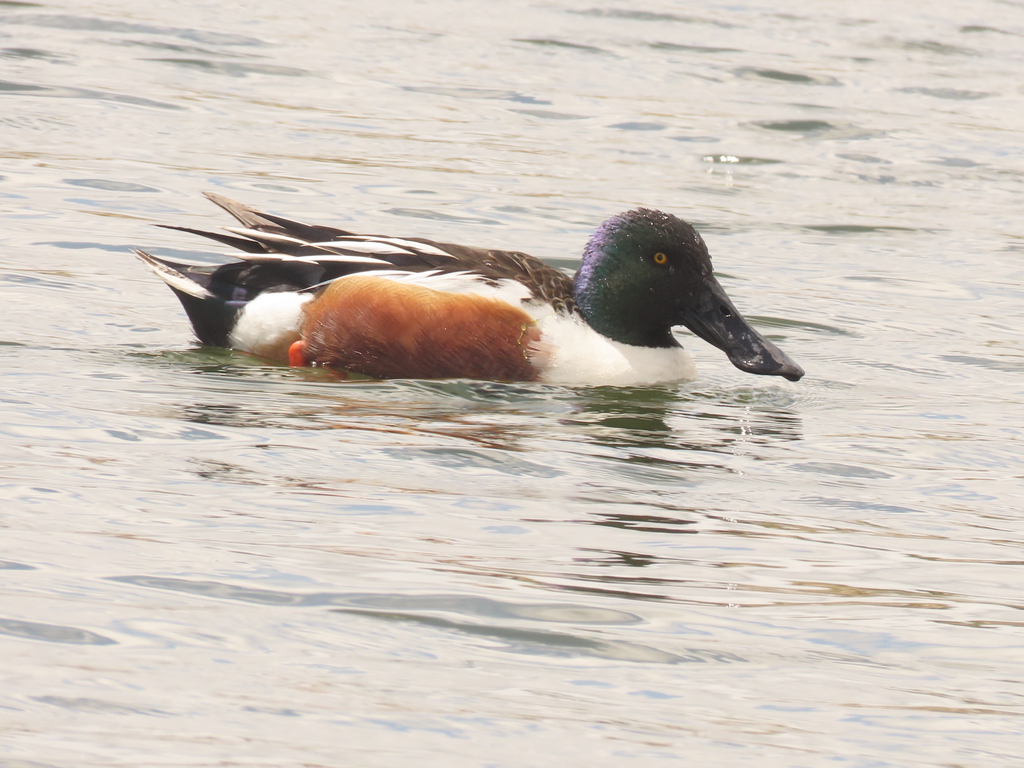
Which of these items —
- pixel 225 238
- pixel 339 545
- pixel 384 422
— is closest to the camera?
pixel 339 545

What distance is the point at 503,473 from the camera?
6.68 meters

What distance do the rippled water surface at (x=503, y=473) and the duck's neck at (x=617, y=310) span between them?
0.39m

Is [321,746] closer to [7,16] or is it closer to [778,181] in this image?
[778,181]

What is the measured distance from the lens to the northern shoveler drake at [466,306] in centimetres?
819

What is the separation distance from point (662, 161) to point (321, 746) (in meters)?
10.7

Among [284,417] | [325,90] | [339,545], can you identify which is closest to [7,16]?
[325,90]

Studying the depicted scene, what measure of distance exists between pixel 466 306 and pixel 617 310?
84cm

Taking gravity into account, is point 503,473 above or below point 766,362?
below

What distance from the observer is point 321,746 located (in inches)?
161

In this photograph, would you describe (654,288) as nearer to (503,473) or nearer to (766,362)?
(766,362)

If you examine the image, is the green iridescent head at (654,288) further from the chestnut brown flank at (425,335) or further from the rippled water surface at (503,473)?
the chestnut brown flank at (425,335)

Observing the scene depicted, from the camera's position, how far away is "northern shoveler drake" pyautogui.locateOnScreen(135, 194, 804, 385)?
8188 millimetres

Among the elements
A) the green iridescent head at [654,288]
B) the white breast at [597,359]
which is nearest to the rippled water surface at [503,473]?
the white breast at [597,359]

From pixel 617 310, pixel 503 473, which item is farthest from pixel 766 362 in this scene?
pixel 503 473
